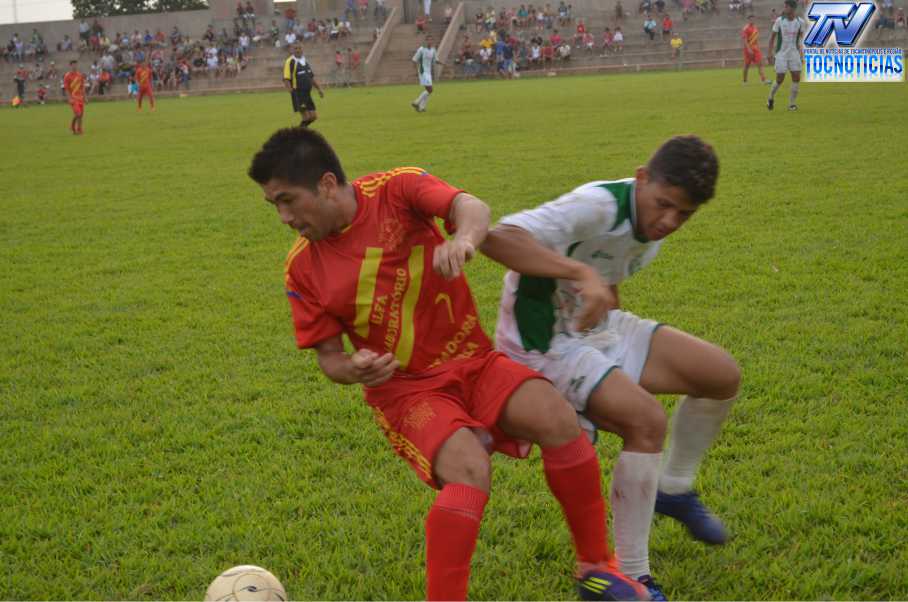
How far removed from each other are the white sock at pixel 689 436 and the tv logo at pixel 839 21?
2963 cm

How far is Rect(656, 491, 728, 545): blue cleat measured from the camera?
9.98 feet

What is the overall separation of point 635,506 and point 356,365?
1.00 metres

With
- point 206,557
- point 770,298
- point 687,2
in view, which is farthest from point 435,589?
point 687,2

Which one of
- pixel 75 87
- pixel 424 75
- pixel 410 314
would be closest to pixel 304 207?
pixel 410 314

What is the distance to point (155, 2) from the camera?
71.9 meters

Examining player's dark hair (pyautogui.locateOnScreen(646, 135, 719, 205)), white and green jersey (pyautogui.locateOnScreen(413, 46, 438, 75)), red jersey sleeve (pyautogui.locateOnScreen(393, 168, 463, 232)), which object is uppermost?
white and green jersey (pyautogui.locateOnScreen(413, 46, 438, 75))

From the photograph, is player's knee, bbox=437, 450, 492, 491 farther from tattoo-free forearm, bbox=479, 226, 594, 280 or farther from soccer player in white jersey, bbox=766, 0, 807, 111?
soccer player in white jersey, bbox=766, 0, 807, 111

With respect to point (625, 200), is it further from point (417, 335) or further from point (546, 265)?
point (417, 335)

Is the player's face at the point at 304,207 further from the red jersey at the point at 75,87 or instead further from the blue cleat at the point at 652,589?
the red jersey at the point at 75,87

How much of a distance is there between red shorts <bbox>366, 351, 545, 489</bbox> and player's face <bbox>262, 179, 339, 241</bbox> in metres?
0.56

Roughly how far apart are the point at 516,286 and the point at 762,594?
1299mm

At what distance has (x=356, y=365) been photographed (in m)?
2.62

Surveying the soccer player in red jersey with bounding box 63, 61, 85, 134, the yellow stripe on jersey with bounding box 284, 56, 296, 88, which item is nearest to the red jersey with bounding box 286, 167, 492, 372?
the yellow stripe on jersey with bounding box 284, 56, 296, 88

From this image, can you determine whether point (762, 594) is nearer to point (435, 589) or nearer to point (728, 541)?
point (728, 541)
